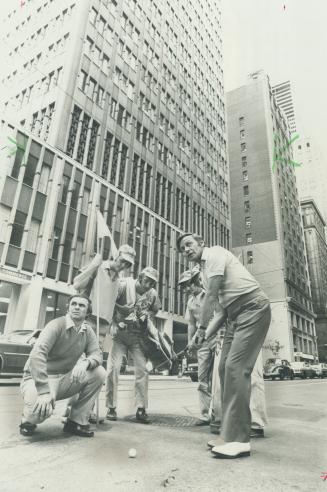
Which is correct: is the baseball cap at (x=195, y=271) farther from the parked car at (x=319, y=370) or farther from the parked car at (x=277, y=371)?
the parked car at (x=319, y=370)

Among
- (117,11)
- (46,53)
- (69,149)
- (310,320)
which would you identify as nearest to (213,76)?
(117,11)

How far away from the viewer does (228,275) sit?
9.98 feet

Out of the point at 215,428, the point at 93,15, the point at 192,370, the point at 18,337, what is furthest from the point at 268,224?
the point at 215,428

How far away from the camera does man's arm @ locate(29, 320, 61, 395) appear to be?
9.39 ft

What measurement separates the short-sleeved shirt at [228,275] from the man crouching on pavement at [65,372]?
1270mm

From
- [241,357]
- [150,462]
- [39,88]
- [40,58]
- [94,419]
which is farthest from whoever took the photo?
[40,58]

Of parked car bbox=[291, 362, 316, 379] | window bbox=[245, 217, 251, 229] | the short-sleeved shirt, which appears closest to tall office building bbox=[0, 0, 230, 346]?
parked car bbox=[291, 362, 316, 379]

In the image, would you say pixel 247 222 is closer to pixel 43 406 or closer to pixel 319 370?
pixel 319 370

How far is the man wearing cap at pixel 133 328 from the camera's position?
429 cm

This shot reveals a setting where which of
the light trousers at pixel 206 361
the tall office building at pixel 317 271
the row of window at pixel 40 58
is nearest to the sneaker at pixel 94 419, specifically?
the light trousers at pixel 206 361

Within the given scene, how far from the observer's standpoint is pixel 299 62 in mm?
3246

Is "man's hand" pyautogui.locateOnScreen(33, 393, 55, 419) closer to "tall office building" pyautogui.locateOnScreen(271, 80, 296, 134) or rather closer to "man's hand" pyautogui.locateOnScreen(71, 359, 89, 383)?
"man's hand" pyautogui.locateOnScreen(71, 359, 89, 383)

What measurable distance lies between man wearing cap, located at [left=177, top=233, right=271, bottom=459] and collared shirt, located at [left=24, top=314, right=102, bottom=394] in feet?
3.70

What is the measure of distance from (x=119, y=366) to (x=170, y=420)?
0.89 meters
